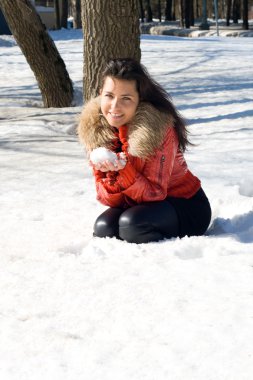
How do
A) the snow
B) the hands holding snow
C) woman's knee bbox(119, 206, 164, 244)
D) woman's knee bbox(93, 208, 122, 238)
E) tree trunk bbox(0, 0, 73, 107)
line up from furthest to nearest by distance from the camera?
tree trunk bbox(0, 0, 73, 107)
woman's knee bbox(93, 208, 122, 238)
woman's knee bbox(119, 206, 164, 244)
the hands holding snow
the snow

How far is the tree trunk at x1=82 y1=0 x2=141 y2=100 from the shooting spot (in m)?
7.22

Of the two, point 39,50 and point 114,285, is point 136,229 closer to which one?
point 114,285

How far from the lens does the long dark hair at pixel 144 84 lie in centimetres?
368

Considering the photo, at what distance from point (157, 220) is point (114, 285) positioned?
0.69 m

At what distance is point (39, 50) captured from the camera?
10.0 m

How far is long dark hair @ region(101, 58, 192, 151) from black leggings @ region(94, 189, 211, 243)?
0.37 m

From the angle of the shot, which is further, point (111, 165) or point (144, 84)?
point (144, 84)

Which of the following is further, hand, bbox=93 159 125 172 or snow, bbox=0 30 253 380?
hand, bbox=93 159 125 172

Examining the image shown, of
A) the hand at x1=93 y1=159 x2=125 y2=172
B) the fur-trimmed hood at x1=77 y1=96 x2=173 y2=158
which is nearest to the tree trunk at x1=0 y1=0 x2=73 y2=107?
the fur-trimmed hood at x1=77 y1=96 x2=173 y2=158

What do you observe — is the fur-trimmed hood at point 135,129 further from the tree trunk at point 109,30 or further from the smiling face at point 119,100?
the tree trunk at point 109,30

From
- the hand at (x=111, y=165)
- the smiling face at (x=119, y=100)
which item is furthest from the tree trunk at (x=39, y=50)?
the hand at (x=111, y=165)

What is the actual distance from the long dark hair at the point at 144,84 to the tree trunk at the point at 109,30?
363 cm

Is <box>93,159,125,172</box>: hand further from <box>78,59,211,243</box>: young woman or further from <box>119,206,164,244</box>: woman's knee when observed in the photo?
<box>119,206,164,244</box>: woman's knee

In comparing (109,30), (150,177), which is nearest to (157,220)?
(150,177)
